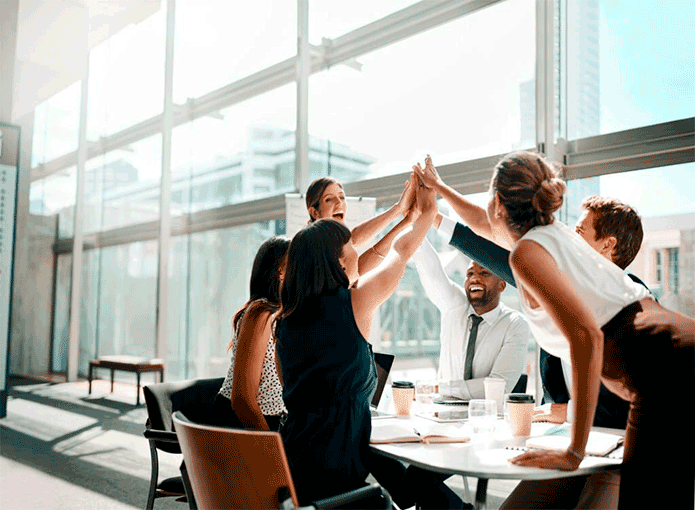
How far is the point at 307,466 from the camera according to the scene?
1717mm

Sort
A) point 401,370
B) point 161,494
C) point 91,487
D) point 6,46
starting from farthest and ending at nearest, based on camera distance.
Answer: point 6,46, point 401,370, point 91,487, point 161,494

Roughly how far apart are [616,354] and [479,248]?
47.5 inches

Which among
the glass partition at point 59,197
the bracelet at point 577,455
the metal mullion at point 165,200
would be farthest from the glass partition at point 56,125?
the bracelet at point 577,455

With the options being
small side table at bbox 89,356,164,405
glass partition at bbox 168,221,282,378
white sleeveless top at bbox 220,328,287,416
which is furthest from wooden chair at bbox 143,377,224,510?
small side table at bbox 89,356,164,405

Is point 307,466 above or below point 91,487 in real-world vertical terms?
above

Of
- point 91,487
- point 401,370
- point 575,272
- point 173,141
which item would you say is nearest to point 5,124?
point 173,141

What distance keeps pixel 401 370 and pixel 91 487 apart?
2.64 m

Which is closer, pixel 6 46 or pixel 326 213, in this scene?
pixel 326 213

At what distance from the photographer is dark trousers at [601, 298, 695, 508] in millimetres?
1389

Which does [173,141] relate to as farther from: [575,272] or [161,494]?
[575,272]

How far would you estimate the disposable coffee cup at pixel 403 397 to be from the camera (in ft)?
7.36

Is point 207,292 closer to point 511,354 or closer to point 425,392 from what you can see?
point 511,354

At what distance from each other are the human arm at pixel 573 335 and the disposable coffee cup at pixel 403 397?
81 centimetres

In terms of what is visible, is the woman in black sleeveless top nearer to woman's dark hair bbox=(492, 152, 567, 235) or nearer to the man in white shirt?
woman's dark hair bbox=(492, 152, 567, 235)
